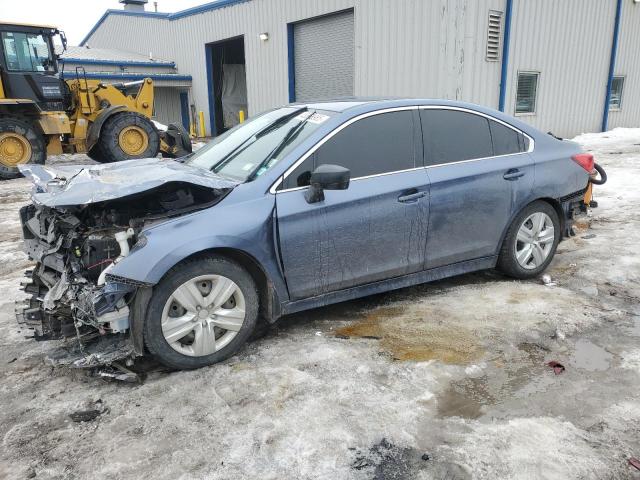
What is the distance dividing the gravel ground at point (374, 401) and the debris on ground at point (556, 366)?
36mm

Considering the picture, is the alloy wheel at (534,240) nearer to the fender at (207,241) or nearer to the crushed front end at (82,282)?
the fender at (207,241)

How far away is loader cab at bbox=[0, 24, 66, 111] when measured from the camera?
11391mm

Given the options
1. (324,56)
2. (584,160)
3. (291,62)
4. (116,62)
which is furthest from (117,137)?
(116,62)

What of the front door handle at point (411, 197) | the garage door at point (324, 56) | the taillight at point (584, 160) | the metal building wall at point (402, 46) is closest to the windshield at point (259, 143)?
the front door handle at point (411, 197)

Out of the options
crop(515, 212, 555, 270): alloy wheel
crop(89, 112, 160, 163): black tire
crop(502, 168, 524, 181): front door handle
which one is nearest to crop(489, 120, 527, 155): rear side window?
crop(502, 168, 524, 181): front door handle

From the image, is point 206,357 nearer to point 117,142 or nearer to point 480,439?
point 480,439

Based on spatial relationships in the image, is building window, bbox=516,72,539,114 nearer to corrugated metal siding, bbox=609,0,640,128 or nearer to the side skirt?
corrugated metal siding, bbox=609,0,640,128

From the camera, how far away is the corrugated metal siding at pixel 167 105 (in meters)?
23.6

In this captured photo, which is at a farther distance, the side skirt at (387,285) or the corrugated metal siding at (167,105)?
the corrugated metal siding at (167,105)

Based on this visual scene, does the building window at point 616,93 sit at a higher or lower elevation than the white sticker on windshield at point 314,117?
higher

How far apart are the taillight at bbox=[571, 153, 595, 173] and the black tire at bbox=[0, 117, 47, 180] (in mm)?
10997

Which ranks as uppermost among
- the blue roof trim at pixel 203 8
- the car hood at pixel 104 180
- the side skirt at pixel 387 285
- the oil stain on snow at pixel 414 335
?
the blue roof trim at pixel 203 8

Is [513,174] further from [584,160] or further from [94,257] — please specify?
[94,257]

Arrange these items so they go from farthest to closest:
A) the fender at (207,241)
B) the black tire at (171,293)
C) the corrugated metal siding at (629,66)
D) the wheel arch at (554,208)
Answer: the corrugated metal siding at (629,66)
the wheel arch at (554,208)
the black tire at (171,293)
the fender at (207,241)
